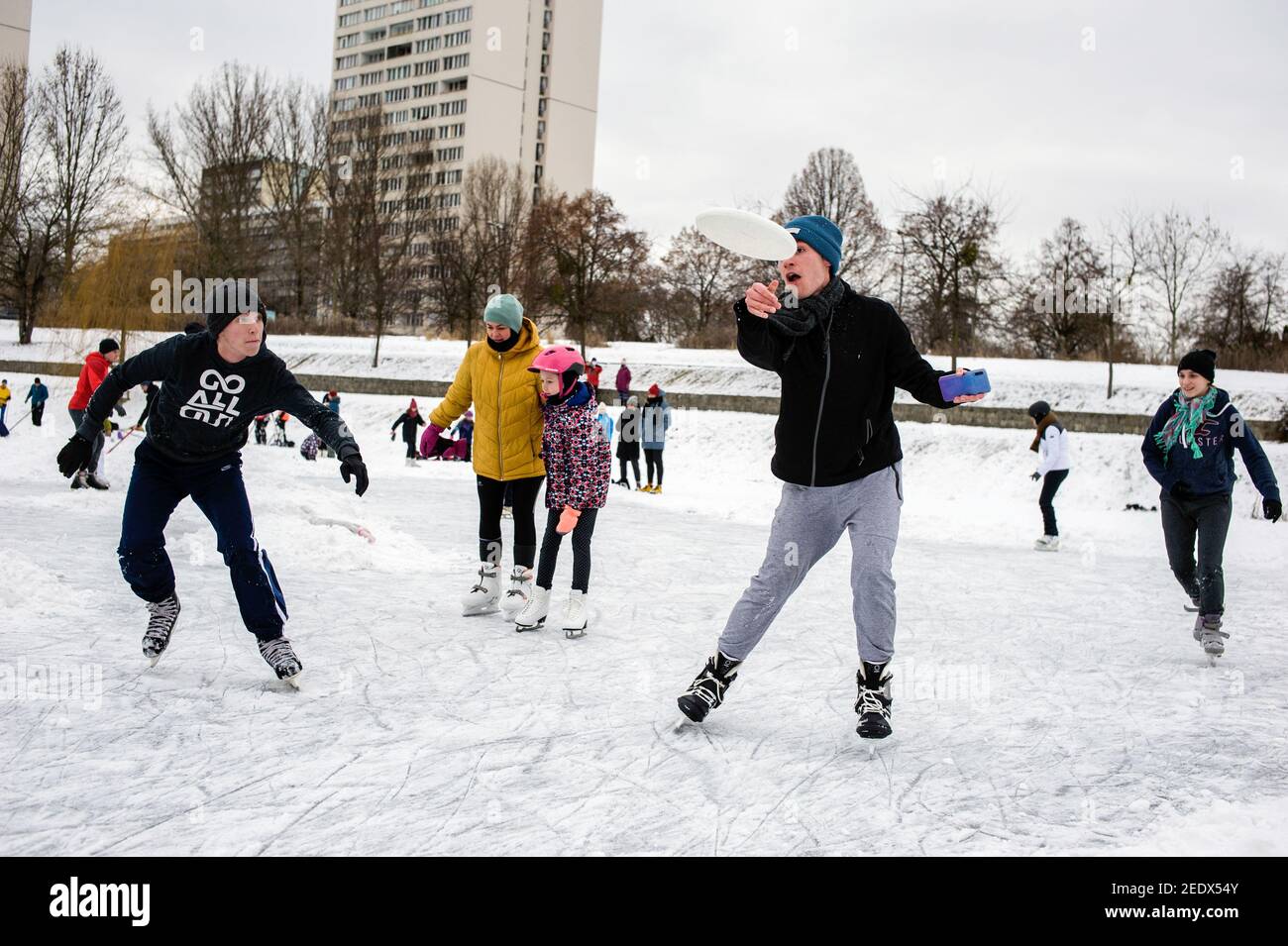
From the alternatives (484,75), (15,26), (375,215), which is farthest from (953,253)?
(484,75)

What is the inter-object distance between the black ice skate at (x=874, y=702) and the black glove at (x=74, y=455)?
2.97 metres

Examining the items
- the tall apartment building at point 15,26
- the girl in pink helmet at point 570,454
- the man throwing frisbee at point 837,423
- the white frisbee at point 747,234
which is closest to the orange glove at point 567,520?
the girl in pink helmet at point 570,454

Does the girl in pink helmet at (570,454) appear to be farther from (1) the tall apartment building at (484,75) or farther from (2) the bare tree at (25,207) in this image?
(1) the tall apartment building at (484,75)

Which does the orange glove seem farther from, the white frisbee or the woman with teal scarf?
the woman with teal scarf

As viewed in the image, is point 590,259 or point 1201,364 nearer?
point 1201,364

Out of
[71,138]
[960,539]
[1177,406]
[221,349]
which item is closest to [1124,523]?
[960,539]

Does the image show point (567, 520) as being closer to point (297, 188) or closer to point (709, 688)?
point (709, 688)

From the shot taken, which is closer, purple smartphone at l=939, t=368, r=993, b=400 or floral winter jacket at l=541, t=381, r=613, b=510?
purple smartphone at l=939, t=368, r=993, b=400

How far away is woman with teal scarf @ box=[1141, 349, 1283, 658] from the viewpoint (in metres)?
5.43

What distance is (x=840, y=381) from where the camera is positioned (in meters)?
3.50

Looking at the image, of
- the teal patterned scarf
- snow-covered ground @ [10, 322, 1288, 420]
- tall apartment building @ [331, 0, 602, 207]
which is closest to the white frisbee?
the teal patterned scarf

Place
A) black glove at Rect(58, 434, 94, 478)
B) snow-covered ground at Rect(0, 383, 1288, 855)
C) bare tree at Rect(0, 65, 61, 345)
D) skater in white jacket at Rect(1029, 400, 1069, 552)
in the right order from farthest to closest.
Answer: bare tree at Rect(0, 65, 61, 345) → skater in white jacket at Rect(1029, 400, 1069, 552) → black glove at Rect(58, 434, 94, 478) → snow-covered ground at Rect(0, 383, 1288, 855)

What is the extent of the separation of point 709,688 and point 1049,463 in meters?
8.74

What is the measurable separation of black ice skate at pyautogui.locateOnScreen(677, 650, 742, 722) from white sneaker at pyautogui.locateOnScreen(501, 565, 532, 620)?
1974mm
